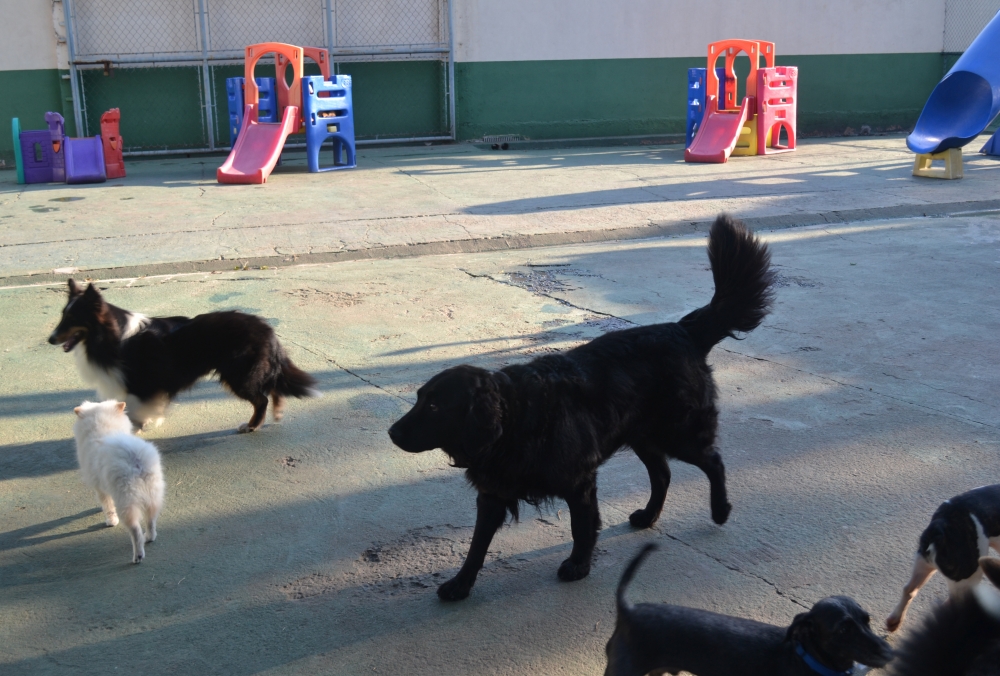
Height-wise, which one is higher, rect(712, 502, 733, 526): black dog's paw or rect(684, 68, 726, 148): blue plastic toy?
rect(684, 68, 726, 148): blue plastic toy

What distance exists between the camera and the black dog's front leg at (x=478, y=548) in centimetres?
322

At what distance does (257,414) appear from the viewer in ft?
15.7

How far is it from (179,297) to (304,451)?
3236 millimetres

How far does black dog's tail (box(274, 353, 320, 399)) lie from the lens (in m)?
4.84

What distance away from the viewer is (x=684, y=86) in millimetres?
17438

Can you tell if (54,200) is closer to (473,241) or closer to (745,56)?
(473,241)

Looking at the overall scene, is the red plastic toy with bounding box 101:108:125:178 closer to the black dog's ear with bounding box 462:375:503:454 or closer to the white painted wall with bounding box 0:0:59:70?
the white painted wall with bounding box 0:0:59:70

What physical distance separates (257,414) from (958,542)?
337 centimetres

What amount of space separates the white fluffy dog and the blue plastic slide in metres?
11.5

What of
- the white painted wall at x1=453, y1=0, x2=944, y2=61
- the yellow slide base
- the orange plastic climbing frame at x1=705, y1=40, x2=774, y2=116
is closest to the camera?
the yellow slide base

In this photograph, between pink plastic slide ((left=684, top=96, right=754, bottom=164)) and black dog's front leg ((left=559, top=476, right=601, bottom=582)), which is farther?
pink plastic slide ((left=684, top=96, right=754, bottom=164))

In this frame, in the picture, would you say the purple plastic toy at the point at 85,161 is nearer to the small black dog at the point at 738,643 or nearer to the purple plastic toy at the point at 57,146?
the purple plastic toy at the point at 57,146

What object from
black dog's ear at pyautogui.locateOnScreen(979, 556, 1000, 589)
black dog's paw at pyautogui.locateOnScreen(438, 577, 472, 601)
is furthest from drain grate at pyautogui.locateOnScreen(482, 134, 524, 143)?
black dog's ear at pyautogui.locateOnScreen(979, 556, 1000, 589)

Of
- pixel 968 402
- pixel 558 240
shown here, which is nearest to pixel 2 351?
pixel 558 240
